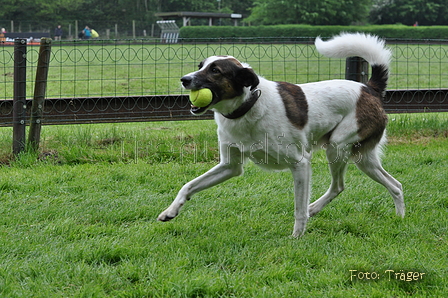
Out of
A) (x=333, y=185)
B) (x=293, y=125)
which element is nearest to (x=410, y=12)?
(x=333, y=185)

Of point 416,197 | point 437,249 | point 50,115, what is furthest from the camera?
point 50,115

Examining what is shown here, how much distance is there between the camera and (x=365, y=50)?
4844 mm

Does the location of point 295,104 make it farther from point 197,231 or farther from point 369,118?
point 197,231

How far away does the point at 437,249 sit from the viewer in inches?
151

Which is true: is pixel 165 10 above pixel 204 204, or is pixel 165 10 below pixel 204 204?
above

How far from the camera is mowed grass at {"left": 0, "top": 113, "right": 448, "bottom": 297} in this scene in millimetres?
3209

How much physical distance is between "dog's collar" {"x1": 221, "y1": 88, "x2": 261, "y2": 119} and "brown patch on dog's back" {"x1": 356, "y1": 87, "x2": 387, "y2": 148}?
3.21ft

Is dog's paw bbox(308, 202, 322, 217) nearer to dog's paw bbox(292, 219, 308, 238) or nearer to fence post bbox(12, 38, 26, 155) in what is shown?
dog's paw bbox(292, 219, 308, 238)

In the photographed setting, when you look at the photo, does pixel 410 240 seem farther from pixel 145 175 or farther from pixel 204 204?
pixel 145 175

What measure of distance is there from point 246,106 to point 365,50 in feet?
5.12

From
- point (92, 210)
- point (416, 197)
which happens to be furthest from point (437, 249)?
point (92, 210)

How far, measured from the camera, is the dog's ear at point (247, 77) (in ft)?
12.7

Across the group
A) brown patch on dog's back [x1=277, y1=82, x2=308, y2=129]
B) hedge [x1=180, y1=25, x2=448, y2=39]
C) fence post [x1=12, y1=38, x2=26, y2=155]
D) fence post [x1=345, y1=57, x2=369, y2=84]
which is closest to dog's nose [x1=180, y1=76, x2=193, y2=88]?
brown patch on dog's back [x1=277, y1=82, x2=308, y2=129]

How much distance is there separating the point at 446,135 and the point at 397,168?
2.35m
